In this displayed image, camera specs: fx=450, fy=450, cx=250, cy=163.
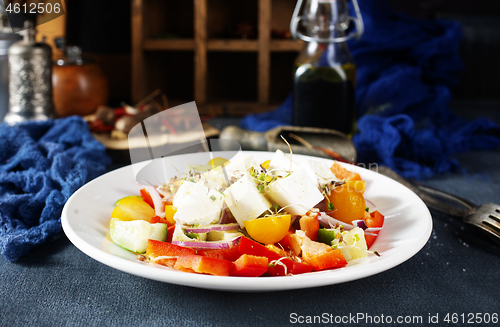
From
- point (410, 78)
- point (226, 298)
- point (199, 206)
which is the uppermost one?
point (410, 78)

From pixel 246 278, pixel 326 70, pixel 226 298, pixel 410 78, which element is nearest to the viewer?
pixel 246 278

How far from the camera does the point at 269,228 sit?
72 cm

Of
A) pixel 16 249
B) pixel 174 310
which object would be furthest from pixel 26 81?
pixel 174 310

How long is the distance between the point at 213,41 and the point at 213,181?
1.60 meters

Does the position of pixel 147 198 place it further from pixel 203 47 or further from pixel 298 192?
pixel 203 47

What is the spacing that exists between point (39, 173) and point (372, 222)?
759mm

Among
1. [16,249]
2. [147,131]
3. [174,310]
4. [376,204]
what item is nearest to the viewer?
[174,310]

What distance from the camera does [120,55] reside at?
2.61 meters

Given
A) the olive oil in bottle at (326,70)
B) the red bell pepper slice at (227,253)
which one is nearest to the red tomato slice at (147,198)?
the red bell pepper slice at (227,253)

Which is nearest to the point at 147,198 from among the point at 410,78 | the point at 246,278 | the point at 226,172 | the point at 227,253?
the point at 226,172

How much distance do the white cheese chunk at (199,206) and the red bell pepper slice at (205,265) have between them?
0.10m

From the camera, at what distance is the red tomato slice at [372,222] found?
77 centimetres

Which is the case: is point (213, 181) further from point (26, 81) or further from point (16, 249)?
point (26, 81)

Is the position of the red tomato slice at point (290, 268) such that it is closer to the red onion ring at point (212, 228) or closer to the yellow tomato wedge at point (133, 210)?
the red onion ring at point (212, 228)
